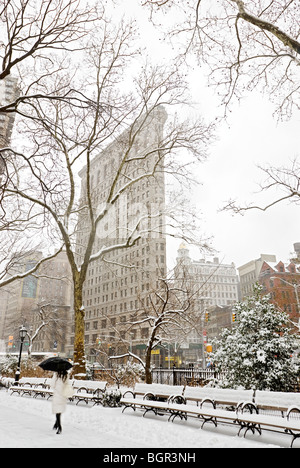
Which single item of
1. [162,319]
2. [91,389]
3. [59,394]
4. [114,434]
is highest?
[162,319]

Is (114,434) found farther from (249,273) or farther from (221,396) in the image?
(249,273)

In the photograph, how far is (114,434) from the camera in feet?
22.9

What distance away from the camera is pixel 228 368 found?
11.9 m

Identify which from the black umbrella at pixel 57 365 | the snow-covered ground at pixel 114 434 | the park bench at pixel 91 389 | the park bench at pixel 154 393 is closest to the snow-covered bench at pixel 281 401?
the snow-covered ground at pixel 114 434

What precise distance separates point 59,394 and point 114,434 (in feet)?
5.39

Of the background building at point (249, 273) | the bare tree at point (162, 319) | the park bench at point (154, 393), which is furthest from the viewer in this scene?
the background building at point (249, 273)

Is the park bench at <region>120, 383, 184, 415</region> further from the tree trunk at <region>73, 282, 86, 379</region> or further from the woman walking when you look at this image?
the tree trunk at <region>73, 282, 86, 379</region>

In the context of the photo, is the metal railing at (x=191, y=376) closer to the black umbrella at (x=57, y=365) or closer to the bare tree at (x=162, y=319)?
the bare tree at (x=162, y=319)

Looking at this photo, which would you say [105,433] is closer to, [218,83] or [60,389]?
[60,389]

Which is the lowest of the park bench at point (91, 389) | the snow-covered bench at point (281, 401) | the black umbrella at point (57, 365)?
the park bench at point (91, 389)

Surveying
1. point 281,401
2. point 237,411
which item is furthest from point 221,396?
point 281,401

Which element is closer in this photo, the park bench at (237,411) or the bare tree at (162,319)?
the park bench at (237,411)

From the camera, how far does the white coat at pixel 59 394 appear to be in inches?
297

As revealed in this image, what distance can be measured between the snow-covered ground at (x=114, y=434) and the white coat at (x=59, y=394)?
457 mm
